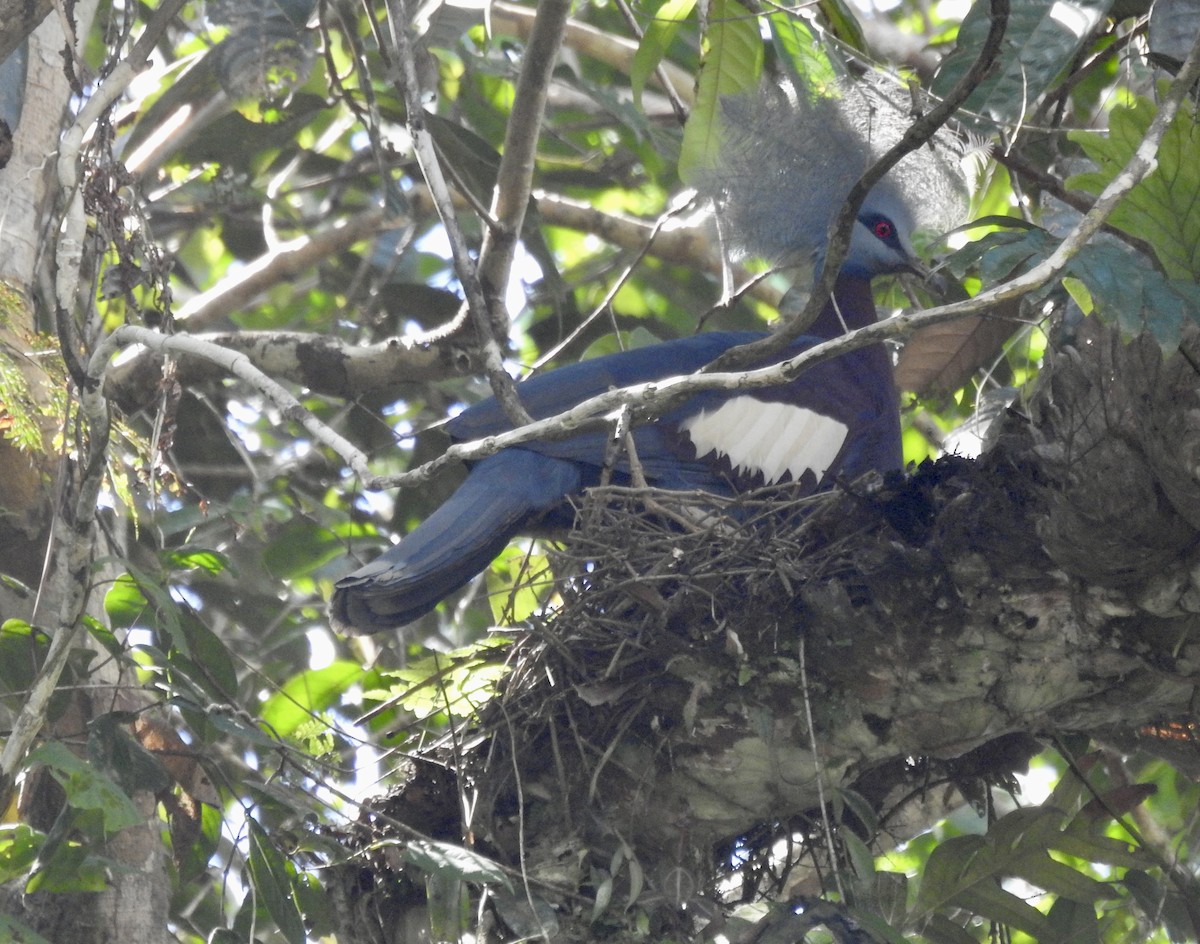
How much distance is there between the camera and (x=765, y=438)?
3299 millimetres

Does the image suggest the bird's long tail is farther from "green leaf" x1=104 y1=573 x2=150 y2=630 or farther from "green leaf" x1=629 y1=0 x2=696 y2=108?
"green leaf" x1=629 y1=0 x2=696 y2=108

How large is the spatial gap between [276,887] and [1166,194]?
1953 millimetres

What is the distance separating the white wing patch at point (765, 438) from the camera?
10.7 ft

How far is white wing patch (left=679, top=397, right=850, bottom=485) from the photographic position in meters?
3.26

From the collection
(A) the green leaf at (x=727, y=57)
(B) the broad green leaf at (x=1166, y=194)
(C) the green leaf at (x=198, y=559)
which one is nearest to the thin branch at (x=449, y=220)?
(A) the green leaf at (x=727, y=57)

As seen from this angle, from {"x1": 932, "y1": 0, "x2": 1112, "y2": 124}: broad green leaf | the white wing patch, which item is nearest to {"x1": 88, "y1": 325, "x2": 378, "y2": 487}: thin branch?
the white wing patch

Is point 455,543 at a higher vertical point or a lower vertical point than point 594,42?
lower

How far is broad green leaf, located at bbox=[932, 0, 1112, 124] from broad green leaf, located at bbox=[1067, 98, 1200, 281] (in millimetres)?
457

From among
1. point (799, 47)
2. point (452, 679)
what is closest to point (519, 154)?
point (799, 47)

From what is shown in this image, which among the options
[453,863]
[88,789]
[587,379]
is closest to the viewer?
[88,789]

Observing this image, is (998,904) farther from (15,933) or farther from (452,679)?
(15,933)

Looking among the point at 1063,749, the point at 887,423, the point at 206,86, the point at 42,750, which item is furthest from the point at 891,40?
the point at 42,750

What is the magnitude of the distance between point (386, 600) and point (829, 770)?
973 mm

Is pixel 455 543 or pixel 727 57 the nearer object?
pixel 455 543
